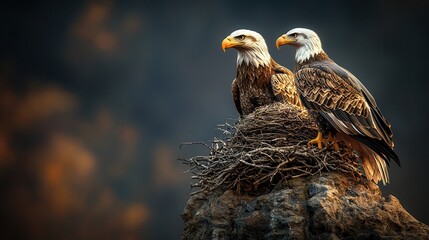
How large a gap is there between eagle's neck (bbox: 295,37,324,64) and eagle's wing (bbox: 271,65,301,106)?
142cm

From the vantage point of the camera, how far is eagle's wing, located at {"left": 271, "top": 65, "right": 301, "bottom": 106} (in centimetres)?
899

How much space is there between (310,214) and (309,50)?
2776 mm

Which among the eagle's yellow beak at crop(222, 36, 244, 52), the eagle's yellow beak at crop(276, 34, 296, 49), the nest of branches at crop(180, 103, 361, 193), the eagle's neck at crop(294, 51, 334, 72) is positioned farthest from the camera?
the eagle's yellow beak at crop(222, 36, 244, 52)

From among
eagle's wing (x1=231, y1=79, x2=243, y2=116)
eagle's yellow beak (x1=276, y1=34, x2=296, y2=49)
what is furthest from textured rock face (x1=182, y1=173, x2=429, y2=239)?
eagle's wing (x1=231, y1=79, x2=243, y2=116)

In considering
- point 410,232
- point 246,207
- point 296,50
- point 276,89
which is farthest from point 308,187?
point 276,89

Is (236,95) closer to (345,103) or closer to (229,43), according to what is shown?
(229,43)

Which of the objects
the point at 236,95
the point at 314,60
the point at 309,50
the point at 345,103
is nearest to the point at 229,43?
the point at 236,95

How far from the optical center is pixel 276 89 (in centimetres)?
908

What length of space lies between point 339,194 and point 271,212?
82 cm

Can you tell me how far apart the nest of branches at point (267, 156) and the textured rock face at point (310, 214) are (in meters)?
0.16

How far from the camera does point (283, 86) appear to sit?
9086mm

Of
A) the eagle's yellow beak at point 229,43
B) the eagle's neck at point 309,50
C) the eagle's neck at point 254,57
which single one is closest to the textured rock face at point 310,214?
the eagle's neck at point 309,50

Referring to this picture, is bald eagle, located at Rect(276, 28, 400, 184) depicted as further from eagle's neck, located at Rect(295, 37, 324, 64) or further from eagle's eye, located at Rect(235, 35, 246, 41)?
eagle's eye, located at Rect(235, 35, 246, 41)

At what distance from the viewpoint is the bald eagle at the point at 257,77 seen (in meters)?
9.05
